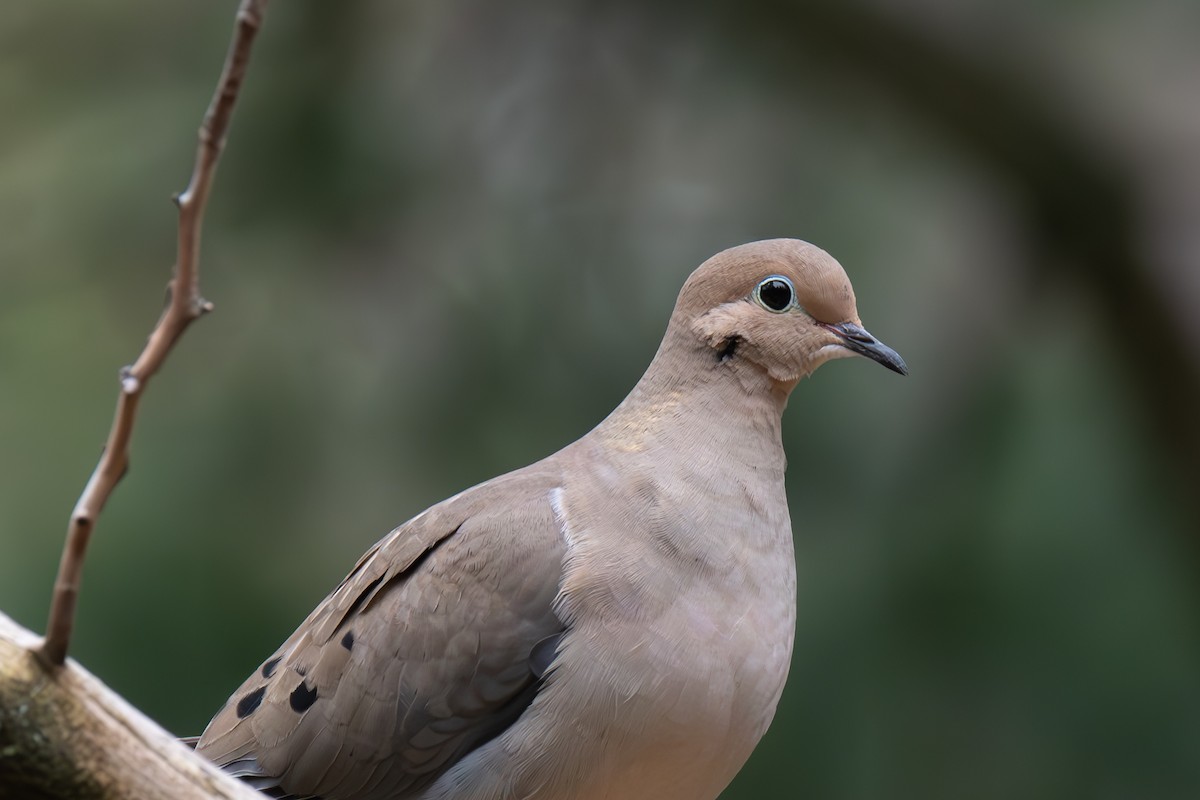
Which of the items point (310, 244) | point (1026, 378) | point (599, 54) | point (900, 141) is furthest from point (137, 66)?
point (1026, 378)

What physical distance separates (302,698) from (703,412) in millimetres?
774

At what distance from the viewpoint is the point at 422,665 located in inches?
76.5

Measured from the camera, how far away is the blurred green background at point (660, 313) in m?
4.40

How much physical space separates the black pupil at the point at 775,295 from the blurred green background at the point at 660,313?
2488 mm

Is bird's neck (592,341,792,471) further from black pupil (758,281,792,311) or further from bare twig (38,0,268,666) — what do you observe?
bare twig (38,0,268,666)

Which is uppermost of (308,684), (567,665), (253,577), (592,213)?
(592,213)

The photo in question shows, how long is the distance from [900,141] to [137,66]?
3002 millimetres

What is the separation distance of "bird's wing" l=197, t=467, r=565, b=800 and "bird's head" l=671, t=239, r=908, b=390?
391 mm

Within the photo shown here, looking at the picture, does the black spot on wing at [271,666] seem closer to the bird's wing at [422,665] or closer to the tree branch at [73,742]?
the bird's wing at [422,665]

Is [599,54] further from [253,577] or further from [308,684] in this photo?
[308,684]

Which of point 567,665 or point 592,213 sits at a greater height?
point 592,213

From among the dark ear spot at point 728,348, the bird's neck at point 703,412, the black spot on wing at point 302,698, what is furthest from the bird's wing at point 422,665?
the dark ear spot at point 728,348

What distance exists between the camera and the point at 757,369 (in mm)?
2141

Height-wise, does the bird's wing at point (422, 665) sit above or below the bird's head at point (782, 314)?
below
